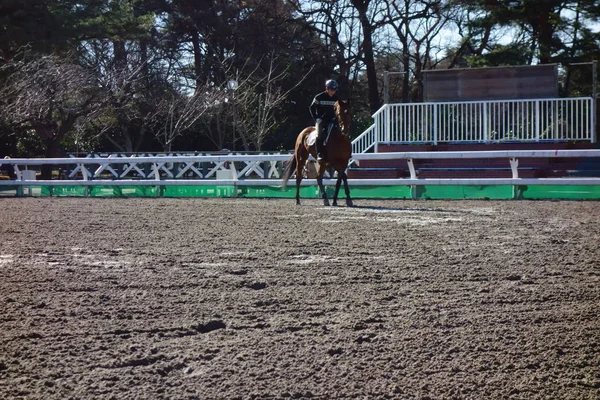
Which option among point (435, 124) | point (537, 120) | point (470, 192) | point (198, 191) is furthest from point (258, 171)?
point (537, 120)

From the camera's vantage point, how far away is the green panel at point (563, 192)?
16.7 m

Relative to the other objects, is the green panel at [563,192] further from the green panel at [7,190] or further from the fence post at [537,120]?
the green panel at [7,190]

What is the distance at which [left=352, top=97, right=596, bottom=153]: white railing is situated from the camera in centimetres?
2114

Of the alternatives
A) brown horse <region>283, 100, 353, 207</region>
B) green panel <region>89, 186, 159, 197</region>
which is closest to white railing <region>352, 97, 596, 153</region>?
green panel <region>89, 186, 159, 197</region>

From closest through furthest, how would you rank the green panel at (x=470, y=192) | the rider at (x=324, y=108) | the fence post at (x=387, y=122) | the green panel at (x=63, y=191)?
the rider at (x=324, y=108)
the green panel at (x=470, y=192)
the green panel at (x=63, y=191)
the fence post at (x=387, y=122)

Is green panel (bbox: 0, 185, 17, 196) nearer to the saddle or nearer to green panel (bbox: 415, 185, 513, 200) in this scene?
the saddle

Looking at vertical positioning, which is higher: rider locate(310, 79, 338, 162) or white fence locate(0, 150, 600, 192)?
rider locate(310, 79, 338, 162)

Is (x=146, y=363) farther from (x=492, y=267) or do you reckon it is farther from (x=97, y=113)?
(x=97, y=113)

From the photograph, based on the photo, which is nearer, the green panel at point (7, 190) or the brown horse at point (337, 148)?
Answer: the brown horse at point (337, 148)

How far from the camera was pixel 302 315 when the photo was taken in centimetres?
512

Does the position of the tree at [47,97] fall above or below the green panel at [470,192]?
above

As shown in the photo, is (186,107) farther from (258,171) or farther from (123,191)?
(258,171)

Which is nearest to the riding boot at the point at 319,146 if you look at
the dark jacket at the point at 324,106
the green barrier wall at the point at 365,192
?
the dark jacket at the point at 324,106

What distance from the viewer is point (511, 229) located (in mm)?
9961
